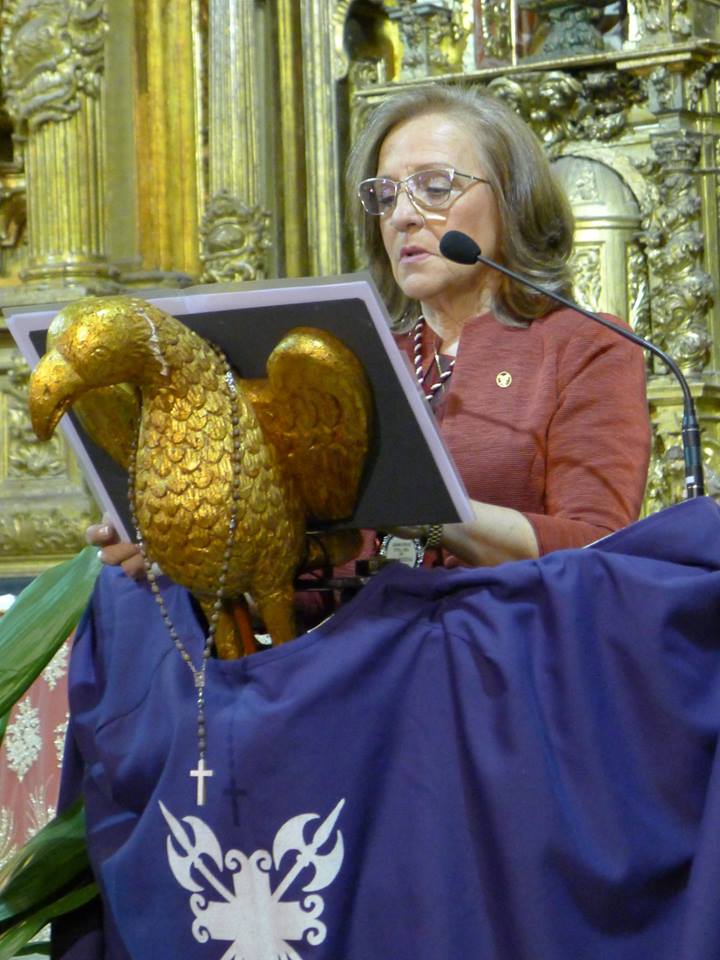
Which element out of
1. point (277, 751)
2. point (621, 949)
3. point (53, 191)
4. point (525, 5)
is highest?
point (525, 5)

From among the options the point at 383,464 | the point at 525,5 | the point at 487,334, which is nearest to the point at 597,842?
the point at 383,464

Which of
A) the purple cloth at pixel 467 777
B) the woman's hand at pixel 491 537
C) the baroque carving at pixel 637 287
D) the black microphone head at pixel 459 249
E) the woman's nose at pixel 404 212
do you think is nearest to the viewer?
the purple cloth at pixel 467 777

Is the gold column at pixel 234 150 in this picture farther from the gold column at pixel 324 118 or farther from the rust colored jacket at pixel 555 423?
the rust colored jacket at pixel 555 423

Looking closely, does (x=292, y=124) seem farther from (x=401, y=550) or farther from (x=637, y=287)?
(x=401, y=550)

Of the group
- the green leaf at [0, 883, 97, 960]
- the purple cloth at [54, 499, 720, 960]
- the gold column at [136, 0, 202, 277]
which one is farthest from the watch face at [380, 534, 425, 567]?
the gold column at [136, 0, 202, 277]

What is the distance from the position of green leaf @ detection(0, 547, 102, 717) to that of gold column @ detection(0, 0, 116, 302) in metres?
2.30

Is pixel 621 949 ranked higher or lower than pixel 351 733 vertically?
lower

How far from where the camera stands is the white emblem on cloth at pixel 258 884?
1371 mm

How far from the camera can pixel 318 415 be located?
56.4 inches

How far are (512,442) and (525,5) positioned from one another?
2.36 metres

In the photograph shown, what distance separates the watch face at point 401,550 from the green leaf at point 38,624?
0.33 metres

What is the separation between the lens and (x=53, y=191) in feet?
13.3

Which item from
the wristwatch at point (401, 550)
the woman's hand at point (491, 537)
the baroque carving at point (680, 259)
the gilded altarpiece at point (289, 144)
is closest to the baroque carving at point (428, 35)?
the gilded altarpiece at point (289, 144)

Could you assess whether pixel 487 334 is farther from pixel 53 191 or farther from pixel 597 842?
pixel 53 191
